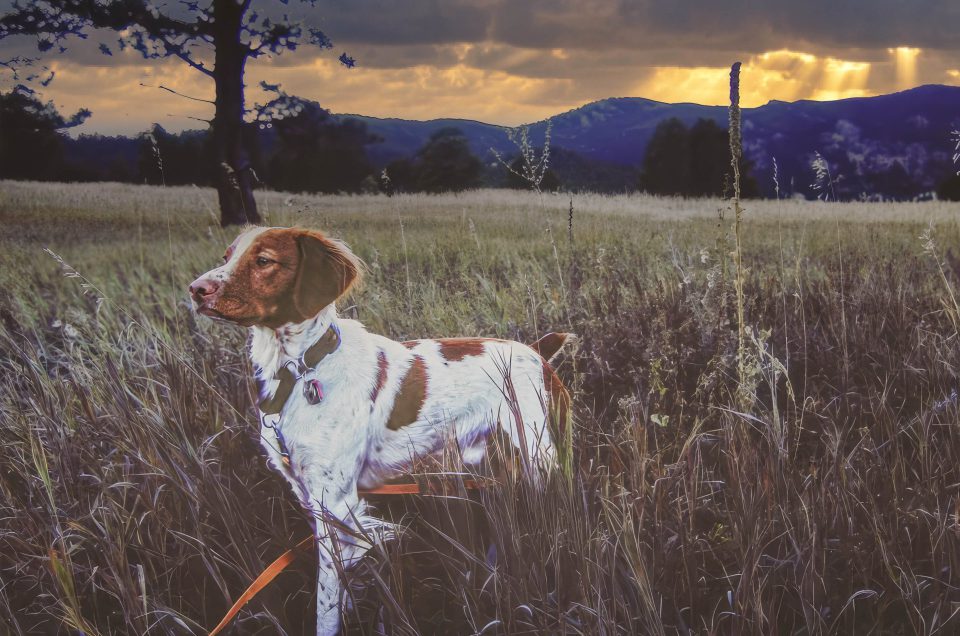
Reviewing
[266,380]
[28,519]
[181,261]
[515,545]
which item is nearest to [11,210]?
[181,261]

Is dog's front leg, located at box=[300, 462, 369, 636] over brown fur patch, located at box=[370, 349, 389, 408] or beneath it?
beneath

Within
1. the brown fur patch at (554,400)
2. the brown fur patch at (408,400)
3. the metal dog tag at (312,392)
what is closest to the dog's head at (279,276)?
the metal dog tag at (312,392)

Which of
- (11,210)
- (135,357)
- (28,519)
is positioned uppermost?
(11,210)

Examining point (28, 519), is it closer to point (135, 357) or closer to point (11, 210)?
point (135, 357)

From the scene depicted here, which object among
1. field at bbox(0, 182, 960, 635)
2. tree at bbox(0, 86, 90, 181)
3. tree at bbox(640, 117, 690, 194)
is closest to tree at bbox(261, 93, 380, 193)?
tree at bbox(0, 86, 90, 181)

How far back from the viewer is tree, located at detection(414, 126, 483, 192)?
14.5 metres

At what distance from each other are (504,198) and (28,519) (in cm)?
1086

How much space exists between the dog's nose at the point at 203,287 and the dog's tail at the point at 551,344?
38.3 inches

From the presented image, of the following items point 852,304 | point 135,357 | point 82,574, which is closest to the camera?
point 82,574

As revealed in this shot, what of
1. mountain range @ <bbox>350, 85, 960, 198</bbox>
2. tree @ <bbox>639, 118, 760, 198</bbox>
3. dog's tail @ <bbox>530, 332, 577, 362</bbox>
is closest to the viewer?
dog's tail @ <bbox>530, 332, 577, 362</bbox>

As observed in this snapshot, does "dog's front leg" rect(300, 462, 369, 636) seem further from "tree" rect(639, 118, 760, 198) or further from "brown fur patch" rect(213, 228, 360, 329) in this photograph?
"tree" rect(639, 118, 760, 198)

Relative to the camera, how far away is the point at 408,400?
1929mm

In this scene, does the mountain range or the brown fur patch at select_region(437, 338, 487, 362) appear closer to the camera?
the brown fur patch at select_region(437, 338, 487, 362)

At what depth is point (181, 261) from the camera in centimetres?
524
